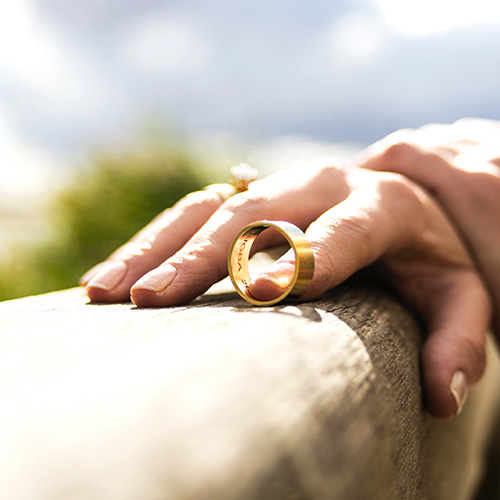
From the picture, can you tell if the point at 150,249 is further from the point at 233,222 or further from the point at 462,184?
the point at 462,184

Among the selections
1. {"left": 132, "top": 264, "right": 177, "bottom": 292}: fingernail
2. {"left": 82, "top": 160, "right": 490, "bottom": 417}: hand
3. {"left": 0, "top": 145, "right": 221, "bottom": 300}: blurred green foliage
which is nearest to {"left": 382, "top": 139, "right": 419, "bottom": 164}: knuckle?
{"left": 82, "top": 160, "right": 490, "bottom": 417}: hand

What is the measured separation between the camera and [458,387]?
0.83 metres

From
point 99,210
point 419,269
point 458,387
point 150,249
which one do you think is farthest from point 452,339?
point 99,210

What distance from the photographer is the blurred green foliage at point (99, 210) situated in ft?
13.3

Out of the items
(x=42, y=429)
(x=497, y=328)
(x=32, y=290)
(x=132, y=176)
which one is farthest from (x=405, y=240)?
(x=32, y=290)

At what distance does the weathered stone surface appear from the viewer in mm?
294

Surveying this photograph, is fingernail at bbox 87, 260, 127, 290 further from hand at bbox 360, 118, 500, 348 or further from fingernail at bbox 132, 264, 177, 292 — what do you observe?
hand at bbox 360, 118, 500, 348

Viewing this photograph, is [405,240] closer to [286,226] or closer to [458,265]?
[458,265]

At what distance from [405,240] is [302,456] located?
0.79 m

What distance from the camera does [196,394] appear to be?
0.35 m

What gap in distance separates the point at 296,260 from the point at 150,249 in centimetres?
46

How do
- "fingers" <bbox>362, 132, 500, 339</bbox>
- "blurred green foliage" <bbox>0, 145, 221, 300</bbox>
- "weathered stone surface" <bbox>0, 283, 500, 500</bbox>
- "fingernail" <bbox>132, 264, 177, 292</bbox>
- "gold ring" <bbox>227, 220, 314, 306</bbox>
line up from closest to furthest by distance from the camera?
"weathered stone surface" <bbox>0, 283, 500, 500</bbox>, "gold ring" <bbox>227, 220, 314, 306</bbox>, "fingernail" <bbox>132, 264, 177, 292</bbox>, "fingers" <bbox>362, 132, 500, 339</bbox>, "blurred green foliage" <bbox>0, 145, 221, 300</bbox>

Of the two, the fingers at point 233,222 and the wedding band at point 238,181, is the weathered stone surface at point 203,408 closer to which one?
the fingers at point 233,222

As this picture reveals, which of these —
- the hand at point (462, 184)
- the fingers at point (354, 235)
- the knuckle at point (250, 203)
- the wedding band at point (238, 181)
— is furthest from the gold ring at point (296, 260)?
the hand at point (462, 184)
